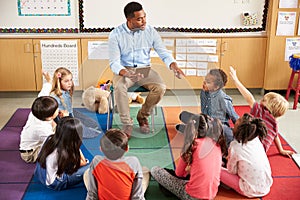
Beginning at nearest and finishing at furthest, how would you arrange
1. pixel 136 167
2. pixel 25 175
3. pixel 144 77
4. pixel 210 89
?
pixel 136 167 → pixel 25 175 → pixel 210 89 → pixel 144 77

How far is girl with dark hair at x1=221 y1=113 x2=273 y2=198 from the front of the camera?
230cm

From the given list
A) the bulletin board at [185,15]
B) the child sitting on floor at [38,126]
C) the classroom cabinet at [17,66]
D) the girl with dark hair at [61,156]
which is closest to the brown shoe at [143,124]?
the child sitting on floor at [38,126]

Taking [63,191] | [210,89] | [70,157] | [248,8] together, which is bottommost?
[63,191]

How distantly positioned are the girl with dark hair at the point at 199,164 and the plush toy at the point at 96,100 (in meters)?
1.51

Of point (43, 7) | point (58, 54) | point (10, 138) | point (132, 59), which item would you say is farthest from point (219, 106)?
point (43, 7)

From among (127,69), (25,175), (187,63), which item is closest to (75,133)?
(25,175)

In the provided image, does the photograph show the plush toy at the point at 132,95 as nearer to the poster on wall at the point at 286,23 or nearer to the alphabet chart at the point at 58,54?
the alphabet chart at the point at 58,54

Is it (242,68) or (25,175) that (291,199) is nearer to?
(25,175)

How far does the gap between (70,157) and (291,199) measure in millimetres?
1274

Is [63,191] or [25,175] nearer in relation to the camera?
[63,191]

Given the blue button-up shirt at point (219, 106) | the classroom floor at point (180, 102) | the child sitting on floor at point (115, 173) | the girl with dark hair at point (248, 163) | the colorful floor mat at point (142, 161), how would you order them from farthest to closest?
the classroom floor at point (180, 102), the blue button-up shirt at point (219, 106), the colorful floor mat at point (142, 161), the girl with dark hair at point (248, 163), the child sitting on floor at point (115, 173)

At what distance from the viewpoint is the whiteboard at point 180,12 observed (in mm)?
4062

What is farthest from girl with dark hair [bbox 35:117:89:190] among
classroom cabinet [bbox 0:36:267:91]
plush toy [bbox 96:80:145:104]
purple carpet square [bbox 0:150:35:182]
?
classroom cabinet [bbox 0:36:267:91]

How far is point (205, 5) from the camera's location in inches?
161
